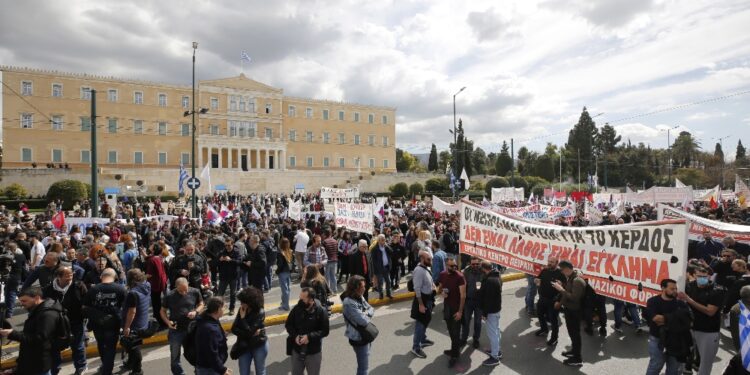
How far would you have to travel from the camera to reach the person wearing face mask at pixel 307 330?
189 inches

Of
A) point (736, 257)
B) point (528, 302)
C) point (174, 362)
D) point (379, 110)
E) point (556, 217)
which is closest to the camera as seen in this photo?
point (174, 362)

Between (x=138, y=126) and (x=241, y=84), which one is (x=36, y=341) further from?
(x=241, y=84)

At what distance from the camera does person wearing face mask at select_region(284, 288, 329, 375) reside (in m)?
4.80

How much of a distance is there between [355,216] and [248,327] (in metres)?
8.55

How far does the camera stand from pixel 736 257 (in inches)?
277

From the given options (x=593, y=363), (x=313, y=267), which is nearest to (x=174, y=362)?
(x=313, y=267)

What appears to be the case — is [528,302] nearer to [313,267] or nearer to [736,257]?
[736,257]

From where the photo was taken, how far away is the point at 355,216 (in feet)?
43.4

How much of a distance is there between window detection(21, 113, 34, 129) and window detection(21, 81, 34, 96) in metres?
2.61

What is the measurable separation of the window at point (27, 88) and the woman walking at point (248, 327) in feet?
219

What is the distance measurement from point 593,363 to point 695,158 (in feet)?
305

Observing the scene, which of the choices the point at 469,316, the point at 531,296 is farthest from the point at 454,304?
the point at 531,296

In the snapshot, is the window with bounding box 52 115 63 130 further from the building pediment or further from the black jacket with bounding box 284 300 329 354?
the black jacket with bounding box 284 300 329 354

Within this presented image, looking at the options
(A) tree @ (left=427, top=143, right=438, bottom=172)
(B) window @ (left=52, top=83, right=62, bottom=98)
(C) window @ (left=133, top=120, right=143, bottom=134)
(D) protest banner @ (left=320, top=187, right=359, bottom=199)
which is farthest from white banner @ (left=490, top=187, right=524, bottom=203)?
(A) tree @ (left=427, top=143, right=438, bottom=172)
